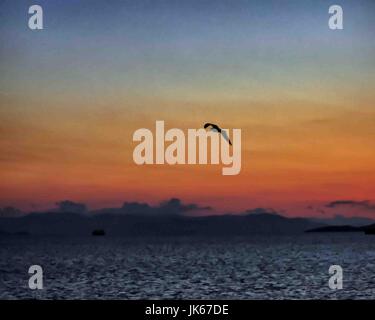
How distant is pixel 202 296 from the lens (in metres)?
37.9

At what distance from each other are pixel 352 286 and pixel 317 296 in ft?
19.1

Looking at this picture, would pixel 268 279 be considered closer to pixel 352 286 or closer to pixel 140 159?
pixel 352 286

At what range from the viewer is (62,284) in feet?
152

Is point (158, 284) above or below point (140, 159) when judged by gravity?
below
